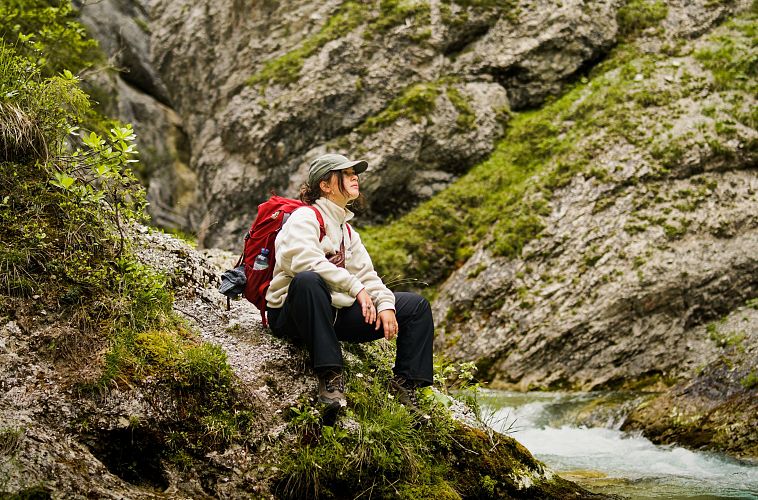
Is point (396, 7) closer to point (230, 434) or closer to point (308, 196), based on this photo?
point (308, 196)

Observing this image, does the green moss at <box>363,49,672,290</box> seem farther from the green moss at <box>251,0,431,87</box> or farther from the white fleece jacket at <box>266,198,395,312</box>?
the white fleece jacket at <box>266,198,395,312</box>

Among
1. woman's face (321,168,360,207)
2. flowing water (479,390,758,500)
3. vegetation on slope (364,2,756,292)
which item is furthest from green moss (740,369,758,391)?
woman's face (321,168,360,207)

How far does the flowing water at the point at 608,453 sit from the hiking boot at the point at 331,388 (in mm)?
1526

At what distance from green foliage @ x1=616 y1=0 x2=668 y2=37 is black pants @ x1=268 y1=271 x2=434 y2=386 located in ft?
51.6

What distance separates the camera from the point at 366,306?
4.33 m

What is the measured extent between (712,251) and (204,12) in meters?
19.2

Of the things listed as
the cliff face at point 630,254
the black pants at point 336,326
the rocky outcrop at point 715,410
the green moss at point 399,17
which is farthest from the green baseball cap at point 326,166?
the green moss at point 399,17

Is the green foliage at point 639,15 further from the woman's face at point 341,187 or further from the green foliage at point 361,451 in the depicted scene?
the green foliage at point 361,451

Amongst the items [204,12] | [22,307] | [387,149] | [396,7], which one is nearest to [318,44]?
[396,7]

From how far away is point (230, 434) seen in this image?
12.6 feet

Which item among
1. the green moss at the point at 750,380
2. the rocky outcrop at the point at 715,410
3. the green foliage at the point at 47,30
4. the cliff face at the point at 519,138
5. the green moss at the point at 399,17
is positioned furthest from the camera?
the green moss at the point at 399,17

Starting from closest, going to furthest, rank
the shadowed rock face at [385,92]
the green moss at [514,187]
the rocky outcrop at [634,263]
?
the rocky outcrop at [634,263], the green moss at [514,187], the shadowed rock face at [385,92]

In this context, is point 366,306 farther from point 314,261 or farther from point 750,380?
point 750,380

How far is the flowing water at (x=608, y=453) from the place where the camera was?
18.5 ft
